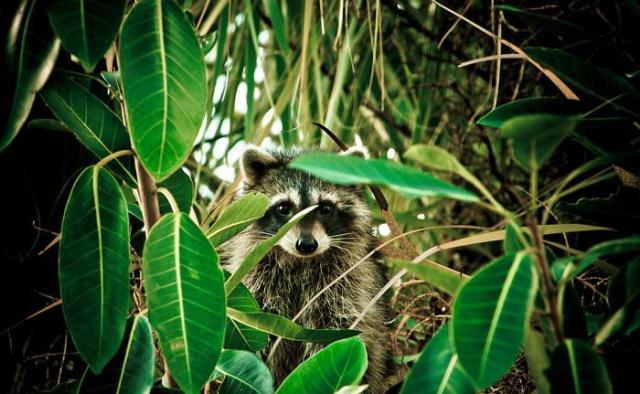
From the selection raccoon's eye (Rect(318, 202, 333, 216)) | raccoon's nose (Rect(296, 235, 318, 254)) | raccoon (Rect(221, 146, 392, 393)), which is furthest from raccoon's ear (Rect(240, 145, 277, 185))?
raccoon's nose (Rect(296, 235, 318, 254))

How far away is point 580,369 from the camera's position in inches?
42.1

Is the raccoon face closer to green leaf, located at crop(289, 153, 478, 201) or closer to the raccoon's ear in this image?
the raccoon's ear

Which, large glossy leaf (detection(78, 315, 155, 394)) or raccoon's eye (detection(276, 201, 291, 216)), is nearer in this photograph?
large glossy leaf (detection(78, 315, 155, 394))

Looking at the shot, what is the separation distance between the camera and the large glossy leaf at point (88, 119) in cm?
143

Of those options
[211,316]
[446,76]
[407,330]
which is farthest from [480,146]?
[211,316]

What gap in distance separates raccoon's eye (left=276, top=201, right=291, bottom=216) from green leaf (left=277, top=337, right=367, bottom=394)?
6.27 feet

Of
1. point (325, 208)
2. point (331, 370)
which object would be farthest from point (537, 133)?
point (325, 208)

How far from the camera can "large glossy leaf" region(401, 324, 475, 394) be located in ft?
3.88

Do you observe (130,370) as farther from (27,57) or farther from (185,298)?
(27,57)

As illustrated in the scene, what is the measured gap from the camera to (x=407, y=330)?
2.74 metres

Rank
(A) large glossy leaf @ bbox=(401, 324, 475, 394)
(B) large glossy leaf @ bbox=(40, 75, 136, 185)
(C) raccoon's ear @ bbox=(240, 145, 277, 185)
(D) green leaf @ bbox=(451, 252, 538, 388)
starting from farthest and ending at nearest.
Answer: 1. (C) raccoon's ear @ bbox=(240, 145, 277, 185)
2. (B) large glossy leaf @ bbox=(40, 75, 136, 185)
3. (A) large glossy leaf @ bbox=(401, 324, 475, 394)
4. (D) green leaf @ bbox=(451, 252, 538, 388)

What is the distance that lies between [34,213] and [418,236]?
2.02m

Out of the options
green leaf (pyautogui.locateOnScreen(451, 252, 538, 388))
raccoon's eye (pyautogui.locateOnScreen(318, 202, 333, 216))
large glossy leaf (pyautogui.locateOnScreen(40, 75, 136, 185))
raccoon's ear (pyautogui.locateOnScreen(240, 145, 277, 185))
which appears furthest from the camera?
raccoon's eye (pyautogui.locateOnScreen(318, 202, 333, 216))

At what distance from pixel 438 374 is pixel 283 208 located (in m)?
2.13
